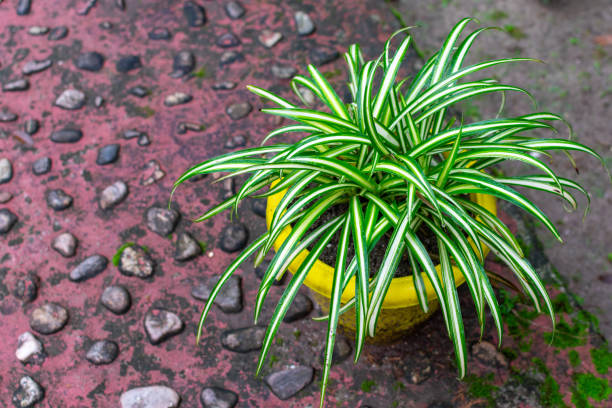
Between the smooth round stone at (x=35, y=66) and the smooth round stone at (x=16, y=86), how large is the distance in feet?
0.19

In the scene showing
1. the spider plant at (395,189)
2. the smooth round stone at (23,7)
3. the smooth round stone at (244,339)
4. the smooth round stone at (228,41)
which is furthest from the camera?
the smooth round stone at (23,7)

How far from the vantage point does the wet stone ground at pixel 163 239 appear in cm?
150

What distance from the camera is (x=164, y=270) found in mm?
1721

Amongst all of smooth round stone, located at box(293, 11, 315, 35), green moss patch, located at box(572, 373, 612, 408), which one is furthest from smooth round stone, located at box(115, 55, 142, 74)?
green moss patch, located at box(572, 373, 612, 408)

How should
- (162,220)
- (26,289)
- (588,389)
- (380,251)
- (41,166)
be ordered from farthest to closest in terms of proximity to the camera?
(41,166), (162,220), (26,289), (588,389), (380,251)

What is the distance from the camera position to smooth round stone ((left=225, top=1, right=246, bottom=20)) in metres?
2.35

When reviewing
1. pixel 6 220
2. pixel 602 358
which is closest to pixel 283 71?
pixel 6 220

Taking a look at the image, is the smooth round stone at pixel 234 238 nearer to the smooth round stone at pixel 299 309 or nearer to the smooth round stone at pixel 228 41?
the smooth round stone at pixel 299 309

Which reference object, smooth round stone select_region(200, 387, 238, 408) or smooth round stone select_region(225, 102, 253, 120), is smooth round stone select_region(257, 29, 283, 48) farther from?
smooth round stone select_region(200, 387, 238, 408)

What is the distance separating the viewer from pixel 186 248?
5.71ft

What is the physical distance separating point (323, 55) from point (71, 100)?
108cm

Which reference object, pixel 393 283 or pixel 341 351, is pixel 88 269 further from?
pixel 393 283

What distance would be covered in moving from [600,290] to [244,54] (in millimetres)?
1662

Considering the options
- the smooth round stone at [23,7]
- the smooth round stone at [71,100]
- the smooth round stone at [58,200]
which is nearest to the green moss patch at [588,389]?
the smooth round stone at [58,200]
